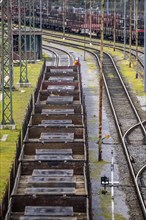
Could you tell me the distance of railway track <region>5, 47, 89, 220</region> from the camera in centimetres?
2194

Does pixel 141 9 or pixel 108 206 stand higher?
pixel 141 9

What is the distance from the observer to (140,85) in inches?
2221

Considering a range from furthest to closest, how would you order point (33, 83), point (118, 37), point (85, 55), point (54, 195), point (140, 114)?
point (118, 37), point (85, 55), point (33, 83), point (140, 114), point (54, 195)

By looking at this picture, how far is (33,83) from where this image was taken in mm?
52219

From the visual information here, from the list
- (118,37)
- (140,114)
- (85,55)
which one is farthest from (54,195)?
(118,37)

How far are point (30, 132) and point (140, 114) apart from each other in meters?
14.4

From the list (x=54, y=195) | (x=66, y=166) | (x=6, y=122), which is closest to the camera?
(x=54, y=195)

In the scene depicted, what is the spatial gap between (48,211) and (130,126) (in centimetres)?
2090

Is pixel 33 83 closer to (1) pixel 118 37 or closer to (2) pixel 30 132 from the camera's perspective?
(2) pixel 30 132

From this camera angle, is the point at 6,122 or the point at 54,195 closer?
the point at 54,195

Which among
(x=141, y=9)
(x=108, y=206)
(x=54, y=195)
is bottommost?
(x=108, y=206)

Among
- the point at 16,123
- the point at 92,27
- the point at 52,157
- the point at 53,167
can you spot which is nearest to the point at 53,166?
the point at 53,167

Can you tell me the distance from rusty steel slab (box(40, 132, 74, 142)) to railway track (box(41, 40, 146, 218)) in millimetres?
3559

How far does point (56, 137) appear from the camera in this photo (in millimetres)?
30516
